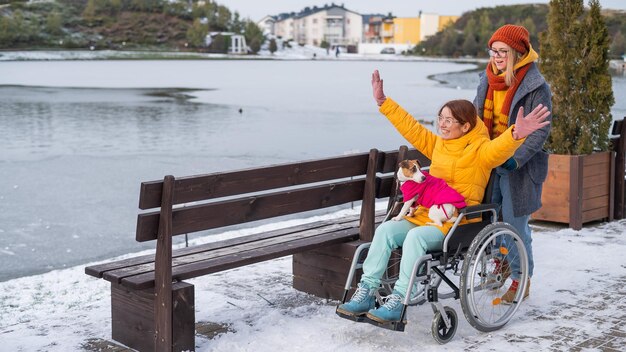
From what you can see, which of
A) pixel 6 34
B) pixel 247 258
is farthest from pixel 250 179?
pixel 6 34

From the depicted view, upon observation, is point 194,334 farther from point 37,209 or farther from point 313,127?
point 313,127

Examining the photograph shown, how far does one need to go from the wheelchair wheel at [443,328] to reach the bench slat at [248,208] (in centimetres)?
100

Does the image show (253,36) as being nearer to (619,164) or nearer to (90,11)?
(90,11)

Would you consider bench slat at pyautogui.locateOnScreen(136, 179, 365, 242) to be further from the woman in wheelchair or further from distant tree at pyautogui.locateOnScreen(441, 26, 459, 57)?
distant tree at pyautogui.locateOnScreen(441, 26, 459, 57)

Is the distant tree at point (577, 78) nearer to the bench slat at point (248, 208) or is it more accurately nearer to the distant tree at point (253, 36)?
the bench slat at point (248, 208)

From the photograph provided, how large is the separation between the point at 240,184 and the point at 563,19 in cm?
448

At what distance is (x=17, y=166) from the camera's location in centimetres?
1362

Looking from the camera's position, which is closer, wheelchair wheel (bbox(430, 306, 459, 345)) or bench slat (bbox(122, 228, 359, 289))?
bench slat (bbox(122, 228, 359, 289))

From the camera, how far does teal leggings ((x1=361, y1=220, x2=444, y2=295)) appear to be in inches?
175

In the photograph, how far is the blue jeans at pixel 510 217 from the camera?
5.06 m

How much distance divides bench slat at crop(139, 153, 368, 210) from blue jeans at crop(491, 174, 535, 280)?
0.80 m


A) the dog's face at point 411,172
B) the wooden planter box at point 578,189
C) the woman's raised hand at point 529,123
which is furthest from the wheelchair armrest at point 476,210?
the wooden planter box at point 578,189

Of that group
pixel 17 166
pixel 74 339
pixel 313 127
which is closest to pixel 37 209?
pixel 17 166

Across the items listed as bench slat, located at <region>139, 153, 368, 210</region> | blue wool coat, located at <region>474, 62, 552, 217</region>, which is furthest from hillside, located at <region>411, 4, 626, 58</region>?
bench slat, located at <region>139, 153, 368, 210</region>
